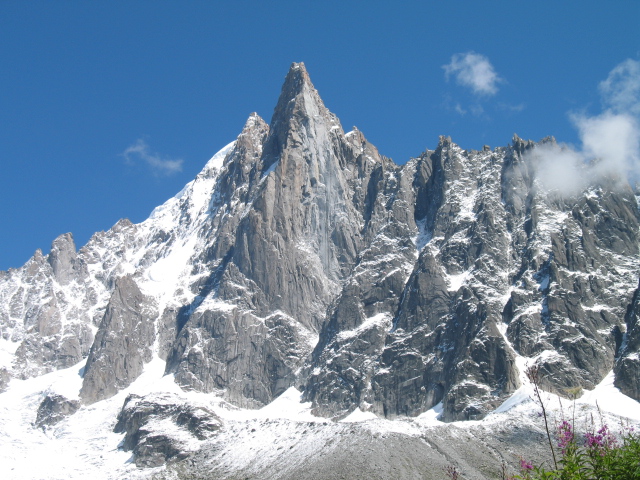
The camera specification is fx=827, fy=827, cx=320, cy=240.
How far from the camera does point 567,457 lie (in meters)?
40.3

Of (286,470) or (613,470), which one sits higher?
(286,470)

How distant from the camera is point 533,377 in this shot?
3744 centimetres

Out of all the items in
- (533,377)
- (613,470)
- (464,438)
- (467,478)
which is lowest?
(613,470)

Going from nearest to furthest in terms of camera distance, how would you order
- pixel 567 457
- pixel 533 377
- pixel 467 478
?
1. pixel 533 377
2. pixel 567 457
3. pixel 467 478

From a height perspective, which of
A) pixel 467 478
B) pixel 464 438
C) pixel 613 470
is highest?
pixel 464 438

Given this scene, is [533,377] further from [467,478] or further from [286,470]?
[286,470]

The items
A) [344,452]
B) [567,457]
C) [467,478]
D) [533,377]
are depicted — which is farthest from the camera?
[344,452]

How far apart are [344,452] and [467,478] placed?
3051 cm

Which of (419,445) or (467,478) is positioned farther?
(419,445)

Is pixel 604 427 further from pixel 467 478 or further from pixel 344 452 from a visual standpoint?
pixel 344 452

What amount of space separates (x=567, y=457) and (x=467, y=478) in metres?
140

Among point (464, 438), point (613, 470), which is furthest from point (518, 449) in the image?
point (613, 470)

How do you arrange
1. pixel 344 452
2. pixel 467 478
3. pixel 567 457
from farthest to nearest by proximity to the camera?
pixel 344 452
pixel 467 478
pixel 567 457

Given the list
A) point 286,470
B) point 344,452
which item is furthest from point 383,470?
point 286,470
